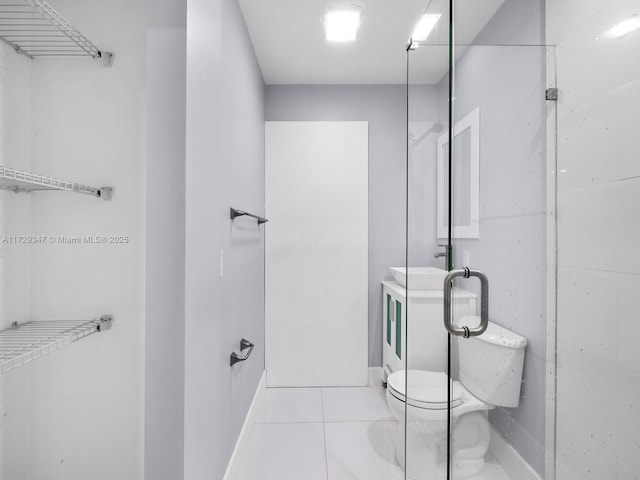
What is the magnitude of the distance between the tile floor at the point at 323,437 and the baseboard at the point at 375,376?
72 millimetres

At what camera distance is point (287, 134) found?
283 cm

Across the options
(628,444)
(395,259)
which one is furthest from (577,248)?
(395,259)

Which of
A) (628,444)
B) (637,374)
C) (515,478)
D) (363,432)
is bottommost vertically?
(363,432)

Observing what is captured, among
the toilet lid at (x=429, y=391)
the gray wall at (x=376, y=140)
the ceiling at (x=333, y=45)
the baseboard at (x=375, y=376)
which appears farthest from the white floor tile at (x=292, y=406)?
the ceiling at (x=333, y=45)

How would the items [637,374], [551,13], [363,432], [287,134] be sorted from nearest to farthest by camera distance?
[637,374], [551,13], [363,432], [287,134]

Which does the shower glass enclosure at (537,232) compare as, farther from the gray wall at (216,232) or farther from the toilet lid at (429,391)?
the gray wall at (216,232)

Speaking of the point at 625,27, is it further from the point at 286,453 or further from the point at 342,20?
the point at 286,453

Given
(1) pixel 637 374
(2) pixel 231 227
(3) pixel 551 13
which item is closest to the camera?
(1) pixel 637 374

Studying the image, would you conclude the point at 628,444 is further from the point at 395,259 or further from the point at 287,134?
the point at 287,134

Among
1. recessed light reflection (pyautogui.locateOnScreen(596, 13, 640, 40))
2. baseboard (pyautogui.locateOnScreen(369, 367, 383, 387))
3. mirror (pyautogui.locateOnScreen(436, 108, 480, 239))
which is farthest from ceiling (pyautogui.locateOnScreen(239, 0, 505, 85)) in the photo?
baseboard (pyautogui.locateOnScreen(369, 367, 383, 387))

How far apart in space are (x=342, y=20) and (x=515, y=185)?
5.48 ft

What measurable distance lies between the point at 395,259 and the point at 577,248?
7.06ft

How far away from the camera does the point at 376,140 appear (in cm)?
287

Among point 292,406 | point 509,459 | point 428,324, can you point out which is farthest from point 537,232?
point 292,406
